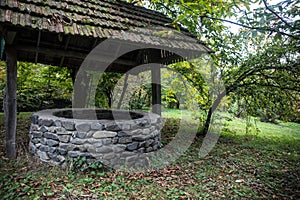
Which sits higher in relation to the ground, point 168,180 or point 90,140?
point 90,140

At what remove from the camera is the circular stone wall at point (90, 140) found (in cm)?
335

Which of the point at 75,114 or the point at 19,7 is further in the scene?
the point at 75,114

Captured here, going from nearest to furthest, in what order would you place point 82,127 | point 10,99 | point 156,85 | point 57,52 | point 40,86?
1. point 82,127
2. point 10,99
3. point 57,52
4. point 156,85
5. point 40,86

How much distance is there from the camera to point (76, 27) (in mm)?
3234

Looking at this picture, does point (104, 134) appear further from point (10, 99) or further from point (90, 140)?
point (10, 99)

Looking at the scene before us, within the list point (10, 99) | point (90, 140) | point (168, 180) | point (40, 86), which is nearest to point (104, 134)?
point (90, 140)

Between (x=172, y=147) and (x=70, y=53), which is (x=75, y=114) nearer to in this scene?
(x=70, y=53)

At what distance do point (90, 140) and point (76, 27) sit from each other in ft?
6.19

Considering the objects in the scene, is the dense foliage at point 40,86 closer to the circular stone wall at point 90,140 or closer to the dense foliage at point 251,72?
the circular stone wall at point 90,140

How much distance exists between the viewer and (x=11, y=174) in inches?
118

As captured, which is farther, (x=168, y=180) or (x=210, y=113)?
(x=210, y=113)

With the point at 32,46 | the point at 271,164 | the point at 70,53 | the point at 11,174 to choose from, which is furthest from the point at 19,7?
the point at 271,164

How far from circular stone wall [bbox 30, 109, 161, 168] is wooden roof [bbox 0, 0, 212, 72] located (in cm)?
140

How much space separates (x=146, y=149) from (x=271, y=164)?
103 inches
